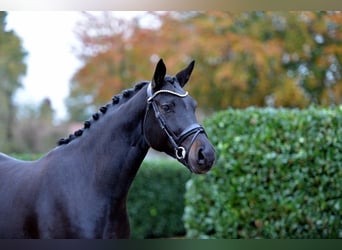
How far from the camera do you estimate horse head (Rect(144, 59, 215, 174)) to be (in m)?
2.35

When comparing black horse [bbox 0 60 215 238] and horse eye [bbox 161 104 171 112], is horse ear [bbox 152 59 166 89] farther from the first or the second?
horse eye [bbox 161 104 171 112]

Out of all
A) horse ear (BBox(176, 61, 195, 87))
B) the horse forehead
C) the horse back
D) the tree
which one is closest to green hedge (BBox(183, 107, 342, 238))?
horse ear (BBox(176, 61, 195, 87))

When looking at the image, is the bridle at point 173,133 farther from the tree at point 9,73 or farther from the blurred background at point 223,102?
the tree at point 9,73

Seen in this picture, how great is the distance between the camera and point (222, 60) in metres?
10.0

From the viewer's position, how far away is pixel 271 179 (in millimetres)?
5098

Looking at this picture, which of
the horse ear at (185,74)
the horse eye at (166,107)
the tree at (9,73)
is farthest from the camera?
the tree at (9,73)

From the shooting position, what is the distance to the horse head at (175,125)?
2.35m

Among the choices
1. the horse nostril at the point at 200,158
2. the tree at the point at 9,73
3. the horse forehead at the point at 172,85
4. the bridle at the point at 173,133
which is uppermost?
the tree at the point at 9,73

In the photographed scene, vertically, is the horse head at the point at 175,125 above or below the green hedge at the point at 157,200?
above

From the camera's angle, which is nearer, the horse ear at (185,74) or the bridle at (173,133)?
the bridle at (173,133)

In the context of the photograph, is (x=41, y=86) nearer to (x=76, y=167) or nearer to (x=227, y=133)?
(x=227, y=133)

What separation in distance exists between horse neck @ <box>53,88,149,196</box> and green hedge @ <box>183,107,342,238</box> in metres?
2.71

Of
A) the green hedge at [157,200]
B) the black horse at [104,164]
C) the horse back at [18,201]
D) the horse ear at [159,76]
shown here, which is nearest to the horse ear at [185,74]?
the black horse at [104,164]

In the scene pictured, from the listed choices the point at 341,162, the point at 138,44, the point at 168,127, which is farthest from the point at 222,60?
the point at 168,127
